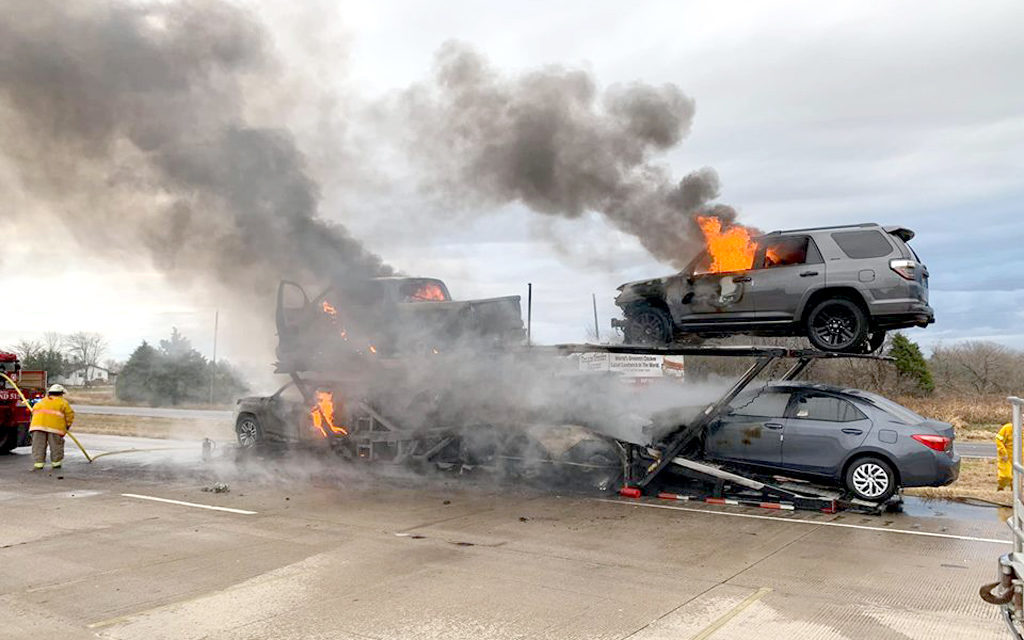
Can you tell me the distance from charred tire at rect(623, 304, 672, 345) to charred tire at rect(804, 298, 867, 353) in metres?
A: 1.74

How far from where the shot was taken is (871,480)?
8.96m

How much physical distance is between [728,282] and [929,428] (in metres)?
2.86

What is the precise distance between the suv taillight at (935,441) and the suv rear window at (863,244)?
217cm

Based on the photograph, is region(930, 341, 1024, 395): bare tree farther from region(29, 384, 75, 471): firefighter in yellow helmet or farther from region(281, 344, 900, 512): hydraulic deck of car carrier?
region(29, 384, 75, 471): firefighter in yellow helmet

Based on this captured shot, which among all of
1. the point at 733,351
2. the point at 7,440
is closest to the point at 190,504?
the point at 733,351

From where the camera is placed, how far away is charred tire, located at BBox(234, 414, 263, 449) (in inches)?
533

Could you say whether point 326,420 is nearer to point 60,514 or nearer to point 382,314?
point 382,314

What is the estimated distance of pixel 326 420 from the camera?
12031 millimetres

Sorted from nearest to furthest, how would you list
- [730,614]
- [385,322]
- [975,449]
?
[730,614] < [385,322] < [975,449]

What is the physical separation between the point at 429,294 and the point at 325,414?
8.39ft

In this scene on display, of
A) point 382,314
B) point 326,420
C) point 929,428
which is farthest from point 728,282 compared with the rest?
point 326,420

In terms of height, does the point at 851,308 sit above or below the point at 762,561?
above

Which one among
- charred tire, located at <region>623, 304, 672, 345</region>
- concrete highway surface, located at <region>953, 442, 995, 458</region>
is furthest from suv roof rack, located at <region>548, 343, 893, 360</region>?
concrete highway surface, located at <region>953, 442, 995, 458</region>

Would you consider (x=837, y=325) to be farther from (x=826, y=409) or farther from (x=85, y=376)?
(x=85, y=376)
